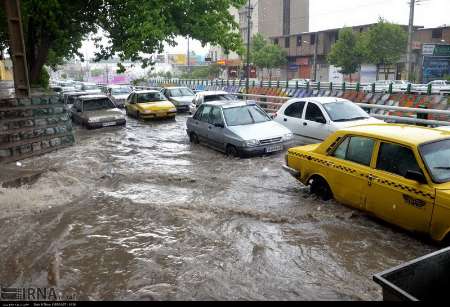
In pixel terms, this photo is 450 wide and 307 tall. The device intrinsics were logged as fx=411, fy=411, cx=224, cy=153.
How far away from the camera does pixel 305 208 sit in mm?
7203

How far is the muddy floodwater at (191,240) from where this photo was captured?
4.76m

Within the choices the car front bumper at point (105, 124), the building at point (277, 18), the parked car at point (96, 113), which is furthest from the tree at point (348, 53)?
the car front bumper at point (105, 124)

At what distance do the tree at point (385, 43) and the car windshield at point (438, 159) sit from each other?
44441mm

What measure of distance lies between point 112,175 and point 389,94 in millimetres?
18510

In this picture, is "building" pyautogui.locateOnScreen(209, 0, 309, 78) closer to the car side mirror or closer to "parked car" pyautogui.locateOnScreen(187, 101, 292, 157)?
"parked car" pyautogui.locateOnScreen(187, 101, 292, 157)

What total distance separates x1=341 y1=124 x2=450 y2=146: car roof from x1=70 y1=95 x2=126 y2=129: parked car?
13.3m

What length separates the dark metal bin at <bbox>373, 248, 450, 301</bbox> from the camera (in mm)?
2824

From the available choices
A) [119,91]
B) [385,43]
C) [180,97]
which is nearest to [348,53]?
[385,43]

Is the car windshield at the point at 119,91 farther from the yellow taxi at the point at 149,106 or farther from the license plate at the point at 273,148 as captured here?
the license plate at the point at 273,148

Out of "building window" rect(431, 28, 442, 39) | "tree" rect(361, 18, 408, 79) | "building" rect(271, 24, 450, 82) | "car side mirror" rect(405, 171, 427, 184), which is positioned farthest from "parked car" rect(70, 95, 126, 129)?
"building window" rect(431, 28, 442, 39)

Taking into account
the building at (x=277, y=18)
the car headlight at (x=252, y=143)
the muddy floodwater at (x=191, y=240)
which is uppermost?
the building at (x=277, y=18)

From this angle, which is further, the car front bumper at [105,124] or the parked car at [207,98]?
the parked car at [207,98]

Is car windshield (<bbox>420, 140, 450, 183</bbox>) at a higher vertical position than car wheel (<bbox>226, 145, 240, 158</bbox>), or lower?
higher

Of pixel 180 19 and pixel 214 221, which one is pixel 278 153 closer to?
pixel 214 221
